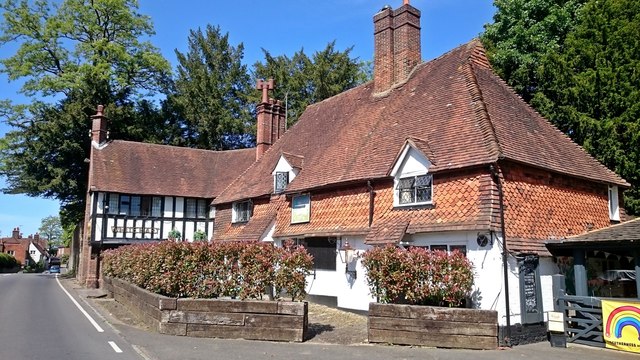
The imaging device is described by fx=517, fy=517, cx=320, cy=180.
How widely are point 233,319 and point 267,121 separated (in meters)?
18.2

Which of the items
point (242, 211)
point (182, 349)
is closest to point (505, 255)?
point (182, 349)

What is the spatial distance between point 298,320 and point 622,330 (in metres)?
7.10

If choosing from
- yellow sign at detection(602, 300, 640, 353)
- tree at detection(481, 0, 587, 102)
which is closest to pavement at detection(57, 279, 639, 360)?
yellow sign at detection(602, 300, 640, 353)

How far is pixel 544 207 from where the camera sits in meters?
13.9

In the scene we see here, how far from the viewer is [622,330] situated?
11266mm

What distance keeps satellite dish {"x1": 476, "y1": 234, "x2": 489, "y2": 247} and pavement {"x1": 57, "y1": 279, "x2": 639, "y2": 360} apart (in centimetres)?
245

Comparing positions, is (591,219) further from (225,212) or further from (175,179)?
(175,179)

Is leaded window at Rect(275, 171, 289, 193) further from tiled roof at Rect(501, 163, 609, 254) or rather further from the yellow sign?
the yellow sign

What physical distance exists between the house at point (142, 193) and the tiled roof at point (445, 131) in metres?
13.5

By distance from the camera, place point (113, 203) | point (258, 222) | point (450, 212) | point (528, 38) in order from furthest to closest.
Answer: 1. point (113, 203)
2. point (528, 38)
3. point (258, 222)
4. point (450, 212)

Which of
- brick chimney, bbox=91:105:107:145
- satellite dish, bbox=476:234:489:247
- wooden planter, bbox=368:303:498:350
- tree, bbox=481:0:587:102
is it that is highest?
tree, bbox=481:0:587:102

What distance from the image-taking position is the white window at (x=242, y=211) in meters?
23.8

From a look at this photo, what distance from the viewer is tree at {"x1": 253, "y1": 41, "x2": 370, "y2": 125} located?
4266cm

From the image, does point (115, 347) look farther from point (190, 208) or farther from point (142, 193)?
point (190, 208)
